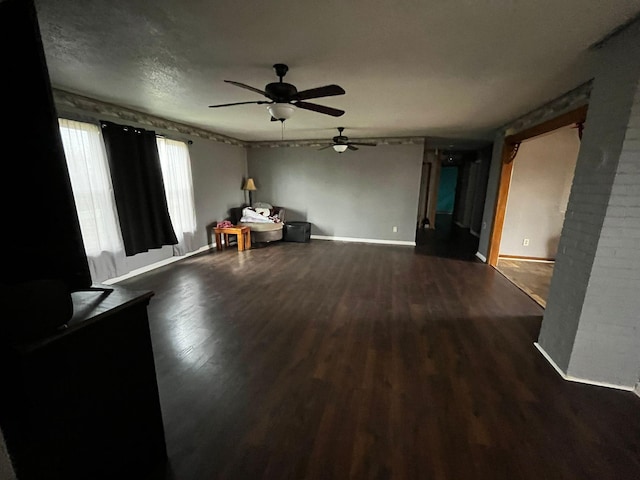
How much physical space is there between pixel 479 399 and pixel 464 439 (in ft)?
1.22

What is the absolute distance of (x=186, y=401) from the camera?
1702 millimetres

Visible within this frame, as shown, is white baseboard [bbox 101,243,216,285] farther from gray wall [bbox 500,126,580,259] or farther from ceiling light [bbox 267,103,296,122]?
gray wall [bbox 500,126,580,259]

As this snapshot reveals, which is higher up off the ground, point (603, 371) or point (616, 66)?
point (616, 66)

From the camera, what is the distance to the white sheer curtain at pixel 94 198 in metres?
3.08

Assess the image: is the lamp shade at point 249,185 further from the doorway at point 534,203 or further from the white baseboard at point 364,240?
the doorway at point 534,203

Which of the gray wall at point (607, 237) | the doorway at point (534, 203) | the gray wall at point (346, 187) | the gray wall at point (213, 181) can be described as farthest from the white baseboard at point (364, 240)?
the gray wall at point (607, 237)

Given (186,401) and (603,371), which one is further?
(603,371)

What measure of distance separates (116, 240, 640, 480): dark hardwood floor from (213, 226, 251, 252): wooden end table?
2.04 meters

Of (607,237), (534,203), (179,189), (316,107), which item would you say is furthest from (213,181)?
(534,203)

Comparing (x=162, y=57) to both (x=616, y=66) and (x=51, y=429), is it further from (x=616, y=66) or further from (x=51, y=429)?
(x=616, y=66)

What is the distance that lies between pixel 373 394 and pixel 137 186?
13.2 ft

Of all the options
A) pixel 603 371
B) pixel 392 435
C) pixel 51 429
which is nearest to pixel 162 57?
pixel 51 429

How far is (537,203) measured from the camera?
4.59 meters

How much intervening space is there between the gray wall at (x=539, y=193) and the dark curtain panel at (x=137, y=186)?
5795 millimetres
